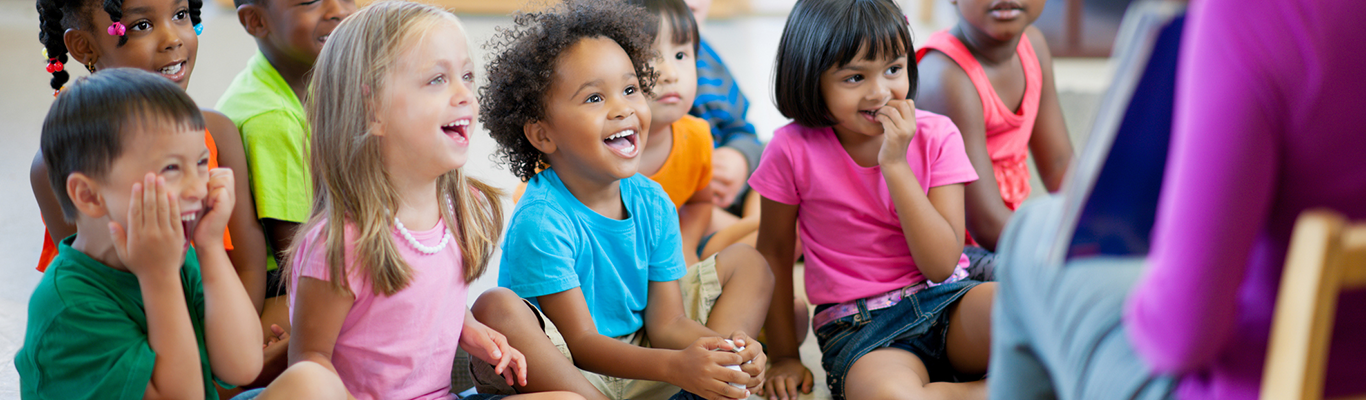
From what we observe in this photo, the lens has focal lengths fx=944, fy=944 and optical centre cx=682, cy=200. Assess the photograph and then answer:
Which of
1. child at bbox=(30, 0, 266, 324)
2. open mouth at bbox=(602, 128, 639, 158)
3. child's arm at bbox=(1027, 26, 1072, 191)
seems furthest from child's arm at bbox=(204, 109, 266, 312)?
child's arm at bbox=(1027, 26, 1072, 191)

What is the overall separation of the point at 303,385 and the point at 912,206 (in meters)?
0.86

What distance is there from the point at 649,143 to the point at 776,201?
36 centimetres

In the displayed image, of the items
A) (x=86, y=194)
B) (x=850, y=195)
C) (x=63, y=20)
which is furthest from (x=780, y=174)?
(x=63, y=20)

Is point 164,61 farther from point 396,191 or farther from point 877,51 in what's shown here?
point 877,51

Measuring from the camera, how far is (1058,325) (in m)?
0.77

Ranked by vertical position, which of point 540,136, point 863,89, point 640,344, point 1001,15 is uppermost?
point 1001,15

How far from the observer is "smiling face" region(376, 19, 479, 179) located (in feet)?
3.77

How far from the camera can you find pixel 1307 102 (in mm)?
569

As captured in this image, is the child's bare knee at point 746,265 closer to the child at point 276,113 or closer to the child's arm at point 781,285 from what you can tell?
the child's arm at point 781,285

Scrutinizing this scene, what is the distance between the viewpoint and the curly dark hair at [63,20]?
129 cm

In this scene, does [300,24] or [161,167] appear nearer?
[161,167]

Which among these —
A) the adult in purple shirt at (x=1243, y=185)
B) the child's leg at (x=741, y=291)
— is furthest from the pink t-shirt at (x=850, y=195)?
the adult in purple shirt at (x=1243, y=185)

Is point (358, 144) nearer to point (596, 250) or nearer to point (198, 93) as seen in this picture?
point (596, 250)

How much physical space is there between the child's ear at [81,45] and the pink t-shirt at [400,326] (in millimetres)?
502
